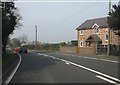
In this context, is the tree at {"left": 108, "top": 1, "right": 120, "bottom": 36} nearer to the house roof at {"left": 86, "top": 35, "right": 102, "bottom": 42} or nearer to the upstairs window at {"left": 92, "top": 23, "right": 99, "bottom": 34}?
the house roof at {"left": 86, "top": 35, "right": 102, "bottom": 42}

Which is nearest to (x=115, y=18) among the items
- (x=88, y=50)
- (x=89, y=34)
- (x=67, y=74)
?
(x=88, y=50)

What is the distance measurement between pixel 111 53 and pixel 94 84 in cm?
3409

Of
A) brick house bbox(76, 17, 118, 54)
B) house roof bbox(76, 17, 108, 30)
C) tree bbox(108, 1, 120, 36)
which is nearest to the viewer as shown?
tree bbox(108, 1, 120, 36)

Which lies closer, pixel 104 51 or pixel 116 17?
pixel 116 17

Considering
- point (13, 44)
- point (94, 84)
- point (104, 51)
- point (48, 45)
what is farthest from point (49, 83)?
point (13, 44)

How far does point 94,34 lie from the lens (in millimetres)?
74750

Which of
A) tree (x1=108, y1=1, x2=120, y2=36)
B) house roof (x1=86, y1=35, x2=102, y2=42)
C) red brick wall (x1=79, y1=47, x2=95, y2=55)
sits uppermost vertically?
tree (x1=108, y1=1, x2=120, y2=36)

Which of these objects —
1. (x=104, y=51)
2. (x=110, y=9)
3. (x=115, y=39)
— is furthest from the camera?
(x=115, y=39)

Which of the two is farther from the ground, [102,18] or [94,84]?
[102,18]

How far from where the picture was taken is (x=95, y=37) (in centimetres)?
7250

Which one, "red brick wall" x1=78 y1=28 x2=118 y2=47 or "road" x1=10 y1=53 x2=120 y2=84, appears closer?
"road" x1=10 y1=53 x2=120 y2=84

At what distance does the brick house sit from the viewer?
67.9m

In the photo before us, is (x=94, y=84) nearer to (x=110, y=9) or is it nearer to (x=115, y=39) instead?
(x=110, y=9)

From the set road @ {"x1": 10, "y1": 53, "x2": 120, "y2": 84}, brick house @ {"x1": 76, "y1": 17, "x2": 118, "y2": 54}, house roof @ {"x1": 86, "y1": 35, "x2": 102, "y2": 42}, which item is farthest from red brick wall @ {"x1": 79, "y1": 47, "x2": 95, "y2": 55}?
road @ {"x1": 10, "y1": 53, "x2": 120, "y2": 84}
